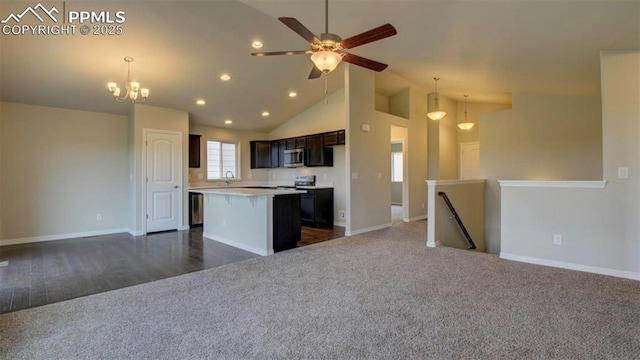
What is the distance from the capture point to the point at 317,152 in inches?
276

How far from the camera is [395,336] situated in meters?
2.15

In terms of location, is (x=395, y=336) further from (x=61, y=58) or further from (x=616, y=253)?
(x=61, y=58)

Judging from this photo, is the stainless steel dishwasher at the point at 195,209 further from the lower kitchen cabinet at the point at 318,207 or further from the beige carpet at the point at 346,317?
the beige carpet at the point at 346,317

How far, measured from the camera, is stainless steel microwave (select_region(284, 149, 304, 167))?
7375mm

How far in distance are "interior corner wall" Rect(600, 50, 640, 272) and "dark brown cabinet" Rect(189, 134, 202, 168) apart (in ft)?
24.5

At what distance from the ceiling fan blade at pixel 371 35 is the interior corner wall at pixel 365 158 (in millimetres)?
2793

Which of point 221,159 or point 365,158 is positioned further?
point 221,159

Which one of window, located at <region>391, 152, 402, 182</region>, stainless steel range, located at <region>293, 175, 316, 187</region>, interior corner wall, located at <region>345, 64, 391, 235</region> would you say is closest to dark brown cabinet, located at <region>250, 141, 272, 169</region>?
stainless steel range, located at <region>293, 175, 316, 187</region>

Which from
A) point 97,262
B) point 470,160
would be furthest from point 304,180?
point 470,160

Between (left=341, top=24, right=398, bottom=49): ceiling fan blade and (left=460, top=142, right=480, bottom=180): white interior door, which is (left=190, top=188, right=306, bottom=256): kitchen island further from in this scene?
(left=460, top=142, right=480, bottom=180): white interior door

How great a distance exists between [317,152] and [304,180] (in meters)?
0.88

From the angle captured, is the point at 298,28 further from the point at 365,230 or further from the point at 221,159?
the point at 221,159

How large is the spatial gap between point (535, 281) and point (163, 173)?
256 inches

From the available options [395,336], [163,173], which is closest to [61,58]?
[163,173]
